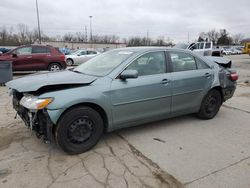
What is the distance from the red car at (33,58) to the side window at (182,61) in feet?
29.1

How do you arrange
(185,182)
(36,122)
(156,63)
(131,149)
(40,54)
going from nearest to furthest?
(185,182) < (36,122) < (131,149) < (156,63) < (40,54)

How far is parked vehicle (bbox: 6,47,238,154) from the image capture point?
2959 millimetres

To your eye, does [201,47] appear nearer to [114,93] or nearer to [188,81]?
[188,81]

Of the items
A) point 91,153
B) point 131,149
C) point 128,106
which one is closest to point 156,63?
point 128,106

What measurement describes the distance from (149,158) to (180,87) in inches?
60.3

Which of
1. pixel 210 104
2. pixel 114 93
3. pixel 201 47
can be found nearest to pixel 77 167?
pixel 114 93

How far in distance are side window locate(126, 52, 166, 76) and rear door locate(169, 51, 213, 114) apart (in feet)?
0.75

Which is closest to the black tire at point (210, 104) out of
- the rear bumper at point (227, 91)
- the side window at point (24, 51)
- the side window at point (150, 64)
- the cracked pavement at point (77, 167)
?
the rear bumper at point (227, 91)

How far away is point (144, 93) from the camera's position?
3.57m

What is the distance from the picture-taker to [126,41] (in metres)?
81.9

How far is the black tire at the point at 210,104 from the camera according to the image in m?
4.52

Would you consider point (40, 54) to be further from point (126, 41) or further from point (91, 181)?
point (126, 41)

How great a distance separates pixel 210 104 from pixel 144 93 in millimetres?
1829

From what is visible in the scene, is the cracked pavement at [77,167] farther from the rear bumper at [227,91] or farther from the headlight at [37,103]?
the rear bumper at [227,91]
